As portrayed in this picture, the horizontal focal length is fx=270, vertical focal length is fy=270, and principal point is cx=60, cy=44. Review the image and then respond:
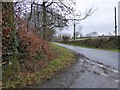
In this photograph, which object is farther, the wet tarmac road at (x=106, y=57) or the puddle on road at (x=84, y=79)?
the wet tarmac road at (x=106, y=57)

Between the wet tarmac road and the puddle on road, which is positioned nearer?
the puddle on road

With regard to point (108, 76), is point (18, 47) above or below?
above

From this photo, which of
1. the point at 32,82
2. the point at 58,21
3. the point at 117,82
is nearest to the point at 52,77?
the point at 32,82

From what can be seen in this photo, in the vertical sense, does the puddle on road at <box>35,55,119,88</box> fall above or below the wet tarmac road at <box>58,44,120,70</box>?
below

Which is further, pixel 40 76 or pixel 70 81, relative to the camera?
pixel 40 76

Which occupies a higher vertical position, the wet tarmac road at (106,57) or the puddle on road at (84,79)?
the wet tarmac road at (106,57)

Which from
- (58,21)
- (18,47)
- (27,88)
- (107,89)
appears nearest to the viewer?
(107,89)

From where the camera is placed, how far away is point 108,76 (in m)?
12.4

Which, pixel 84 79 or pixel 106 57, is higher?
pixel 106 57

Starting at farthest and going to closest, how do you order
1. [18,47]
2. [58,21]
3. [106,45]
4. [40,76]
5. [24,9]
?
[106,45], [58,21], [24,9], [18,47], [40,76]

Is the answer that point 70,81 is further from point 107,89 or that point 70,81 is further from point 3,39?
point 3,39

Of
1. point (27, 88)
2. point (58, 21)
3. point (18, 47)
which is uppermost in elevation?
point (58, 21)

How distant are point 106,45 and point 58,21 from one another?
14746mm

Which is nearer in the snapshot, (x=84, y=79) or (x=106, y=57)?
(x=84, y=79)
